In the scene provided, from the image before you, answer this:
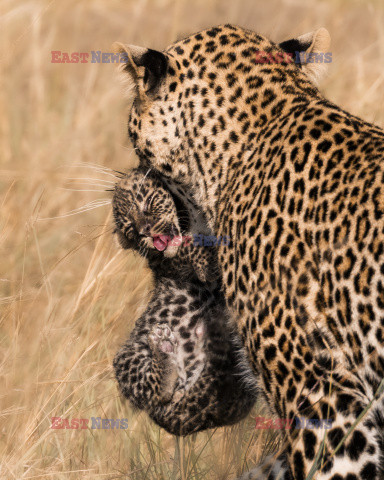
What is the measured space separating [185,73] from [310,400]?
212 centimetres

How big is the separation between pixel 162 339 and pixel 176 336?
0.59 feet

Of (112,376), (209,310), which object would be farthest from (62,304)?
(209,310)

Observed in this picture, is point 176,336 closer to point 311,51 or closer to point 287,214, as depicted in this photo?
point 287,214

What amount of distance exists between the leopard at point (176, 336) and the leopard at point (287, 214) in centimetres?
33

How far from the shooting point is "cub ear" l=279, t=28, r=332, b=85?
19.0 ft

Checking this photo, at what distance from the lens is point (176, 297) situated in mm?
6047

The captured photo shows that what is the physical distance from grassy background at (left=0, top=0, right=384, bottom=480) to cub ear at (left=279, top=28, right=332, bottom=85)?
111 centimetres

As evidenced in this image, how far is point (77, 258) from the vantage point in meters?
8.46

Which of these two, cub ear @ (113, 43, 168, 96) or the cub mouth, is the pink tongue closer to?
the cub mouth

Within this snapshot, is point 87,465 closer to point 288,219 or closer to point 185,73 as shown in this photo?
point 288,219

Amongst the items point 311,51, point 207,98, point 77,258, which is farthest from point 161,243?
point 77,258

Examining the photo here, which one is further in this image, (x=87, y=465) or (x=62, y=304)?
(x=62, y=304)
